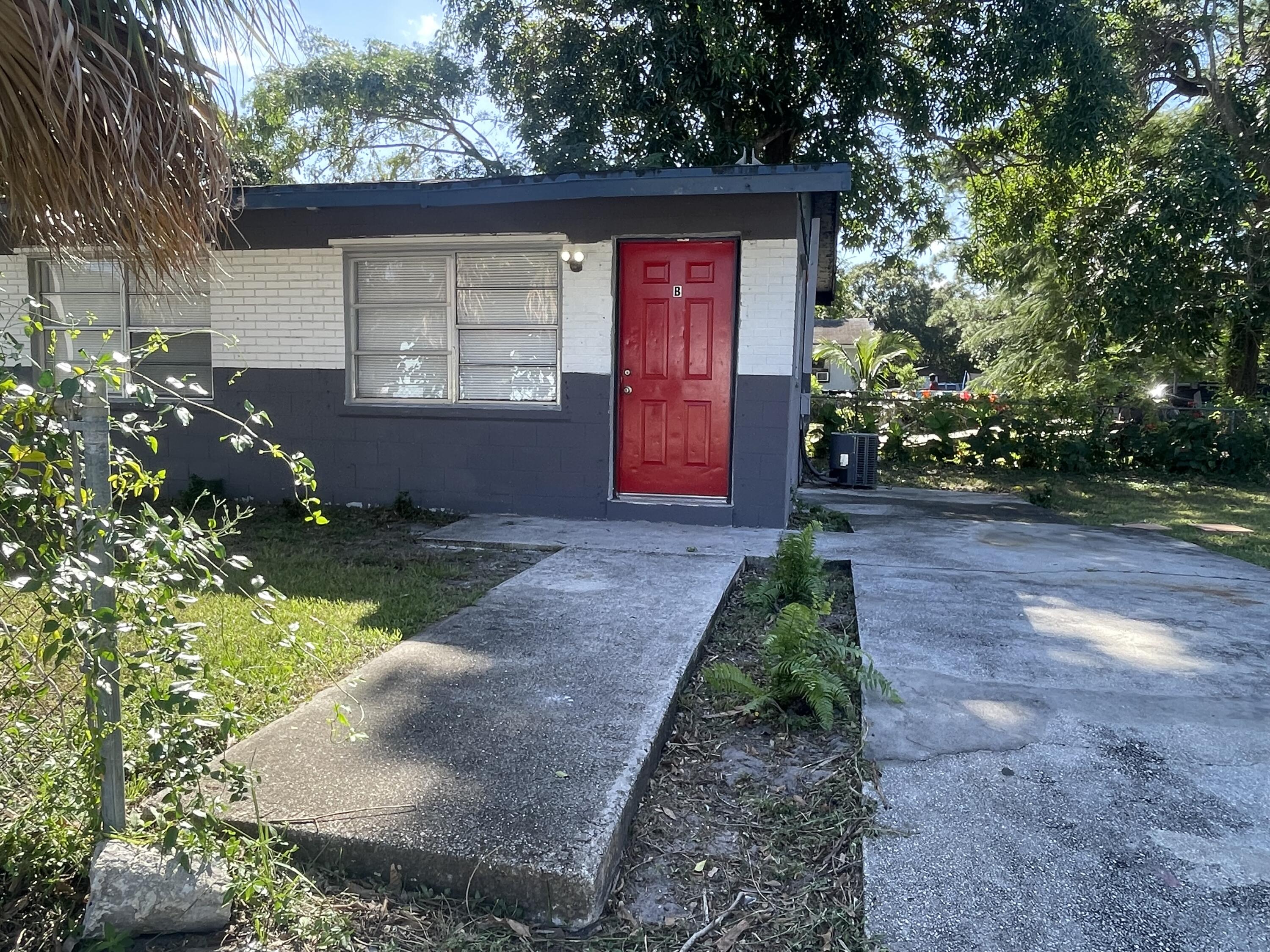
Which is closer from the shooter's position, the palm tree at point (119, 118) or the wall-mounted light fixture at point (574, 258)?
the palm tree at point (119, 118)

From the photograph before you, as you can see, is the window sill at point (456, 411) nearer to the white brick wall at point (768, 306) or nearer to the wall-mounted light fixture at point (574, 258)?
the wall-mounted light fixture at point (574, 258)

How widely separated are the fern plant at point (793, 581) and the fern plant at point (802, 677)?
3.40 ft

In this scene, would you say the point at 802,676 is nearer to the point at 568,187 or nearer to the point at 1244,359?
the point at 568,187

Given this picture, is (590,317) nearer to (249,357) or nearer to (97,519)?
(249,357)

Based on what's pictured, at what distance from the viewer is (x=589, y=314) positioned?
7.37m

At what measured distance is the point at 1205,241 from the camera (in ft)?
43.5

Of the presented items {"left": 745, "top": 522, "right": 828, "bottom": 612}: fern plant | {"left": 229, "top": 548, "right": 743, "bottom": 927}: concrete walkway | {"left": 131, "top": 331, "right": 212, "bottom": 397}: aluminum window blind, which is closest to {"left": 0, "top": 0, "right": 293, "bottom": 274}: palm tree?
{"left": 229, "top": 548, "right": 743, "bottom": 927}: concrete walkway

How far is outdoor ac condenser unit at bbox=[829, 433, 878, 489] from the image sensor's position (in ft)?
35.8

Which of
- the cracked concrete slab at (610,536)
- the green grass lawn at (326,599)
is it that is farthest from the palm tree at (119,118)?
the cracked concrete slab at (610,536)

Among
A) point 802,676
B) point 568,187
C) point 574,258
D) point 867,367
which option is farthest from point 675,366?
point 867,367

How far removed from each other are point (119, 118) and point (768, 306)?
5.17 m

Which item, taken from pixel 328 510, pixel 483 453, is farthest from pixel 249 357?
pixel 483 453

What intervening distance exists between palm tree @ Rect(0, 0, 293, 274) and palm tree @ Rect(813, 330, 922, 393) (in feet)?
43.4

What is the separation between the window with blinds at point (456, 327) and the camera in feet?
25.1
